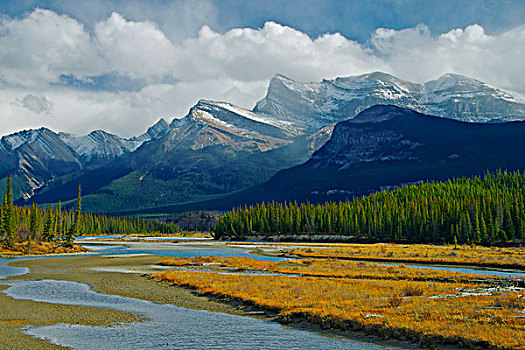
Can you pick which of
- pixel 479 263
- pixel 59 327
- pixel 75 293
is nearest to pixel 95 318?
pixel 59 327

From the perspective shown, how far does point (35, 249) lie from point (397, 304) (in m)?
127

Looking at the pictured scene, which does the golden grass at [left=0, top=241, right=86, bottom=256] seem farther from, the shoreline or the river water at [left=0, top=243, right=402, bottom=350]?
the river water at [left=0, top=243, right=402, bottom=350]

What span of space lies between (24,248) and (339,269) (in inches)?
4095

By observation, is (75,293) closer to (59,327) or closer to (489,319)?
(59,327)

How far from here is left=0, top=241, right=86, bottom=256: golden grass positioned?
132188 millimetres

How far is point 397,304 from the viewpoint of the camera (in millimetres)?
40344

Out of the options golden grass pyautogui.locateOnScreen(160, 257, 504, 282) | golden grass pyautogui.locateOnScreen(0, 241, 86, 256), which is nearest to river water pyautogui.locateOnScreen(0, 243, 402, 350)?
golden grass pyautogui.locateOnScreen(160, 257, 504, 282)

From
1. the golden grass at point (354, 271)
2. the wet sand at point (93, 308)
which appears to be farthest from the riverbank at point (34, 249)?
the wet sand at point (93, 308)

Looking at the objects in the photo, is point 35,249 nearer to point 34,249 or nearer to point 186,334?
point 34,249

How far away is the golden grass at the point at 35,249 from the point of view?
13219 cm

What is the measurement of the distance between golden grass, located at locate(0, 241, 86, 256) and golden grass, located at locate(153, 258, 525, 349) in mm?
88775

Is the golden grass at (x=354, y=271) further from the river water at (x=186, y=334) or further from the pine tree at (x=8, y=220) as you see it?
the pine tree at (x=8, y=220)

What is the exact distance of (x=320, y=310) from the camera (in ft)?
130

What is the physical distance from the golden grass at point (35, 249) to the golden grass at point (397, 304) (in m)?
88.8
